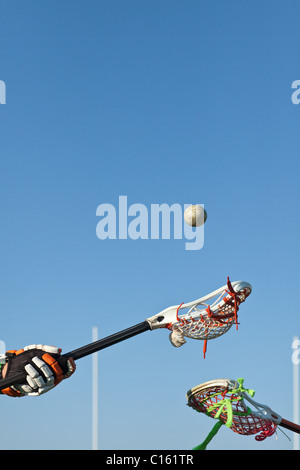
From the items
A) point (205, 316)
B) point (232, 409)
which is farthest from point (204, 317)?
point (232, 409)

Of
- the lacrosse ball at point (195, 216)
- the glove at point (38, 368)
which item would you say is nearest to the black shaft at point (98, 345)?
the glove at point (38, 368)

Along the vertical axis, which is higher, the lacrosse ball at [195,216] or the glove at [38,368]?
the lacrosse ball at [195,216]

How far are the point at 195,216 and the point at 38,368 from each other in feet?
16.2

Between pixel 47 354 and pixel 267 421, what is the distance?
638 cm

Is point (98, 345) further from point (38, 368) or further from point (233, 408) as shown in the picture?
point (233, 408)

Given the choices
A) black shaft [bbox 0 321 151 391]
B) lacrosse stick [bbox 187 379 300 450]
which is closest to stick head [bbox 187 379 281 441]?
lacrosse stick [bbox 187 379 300 450]

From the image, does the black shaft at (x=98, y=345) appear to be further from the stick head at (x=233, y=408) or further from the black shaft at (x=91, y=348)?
the stick head at (x=233, y=408)

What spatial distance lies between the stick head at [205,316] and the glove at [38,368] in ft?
6.93

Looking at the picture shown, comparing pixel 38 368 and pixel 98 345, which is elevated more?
pixel 98 345

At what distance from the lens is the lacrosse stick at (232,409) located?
16.4 m

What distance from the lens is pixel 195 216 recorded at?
15.8 metres

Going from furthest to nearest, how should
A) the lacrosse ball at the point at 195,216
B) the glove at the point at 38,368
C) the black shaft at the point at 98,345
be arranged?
1. the lacrosse ball at the point at 195,216
2. the black shaft at the point at 98,345
3. the glove at the point at 38,368

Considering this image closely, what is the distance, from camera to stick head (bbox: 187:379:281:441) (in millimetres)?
16438
